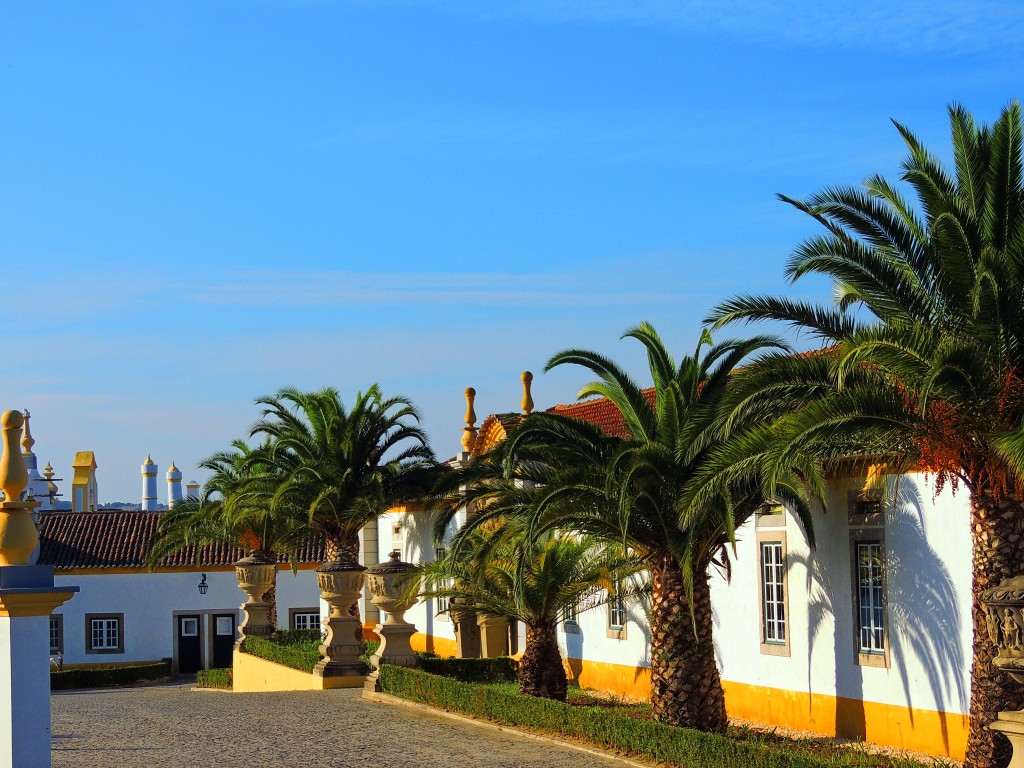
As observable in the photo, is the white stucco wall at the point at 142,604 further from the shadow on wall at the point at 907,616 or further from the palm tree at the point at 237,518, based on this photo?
the shadow on wall at the point at 907,616

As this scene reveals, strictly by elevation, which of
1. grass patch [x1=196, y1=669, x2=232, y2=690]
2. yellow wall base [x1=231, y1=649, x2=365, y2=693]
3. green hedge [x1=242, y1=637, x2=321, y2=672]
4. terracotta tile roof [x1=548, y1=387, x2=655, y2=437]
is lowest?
grass patch [x1=196, y1=669, x2=232, y2=690]

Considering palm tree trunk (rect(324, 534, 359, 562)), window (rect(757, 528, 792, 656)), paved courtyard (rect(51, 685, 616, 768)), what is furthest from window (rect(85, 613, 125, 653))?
window (rect(757, 528, 792, 656))

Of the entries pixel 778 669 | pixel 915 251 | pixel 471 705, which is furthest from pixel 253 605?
pixel 915 251

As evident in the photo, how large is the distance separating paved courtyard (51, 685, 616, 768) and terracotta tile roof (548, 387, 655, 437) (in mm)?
6600

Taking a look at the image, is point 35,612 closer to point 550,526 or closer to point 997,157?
point 550,526

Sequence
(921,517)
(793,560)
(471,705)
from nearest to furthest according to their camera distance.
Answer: (921,517), (793,560), (471,705)

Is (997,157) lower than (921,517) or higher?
higher

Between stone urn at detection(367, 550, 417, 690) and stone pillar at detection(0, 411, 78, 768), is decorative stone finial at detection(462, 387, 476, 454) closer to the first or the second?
stone urn at detection(367, 550, 417, 690)

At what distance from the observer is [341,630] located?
78.1ft

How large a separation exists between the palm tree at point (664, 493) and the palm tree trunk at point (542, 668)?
3051 mm

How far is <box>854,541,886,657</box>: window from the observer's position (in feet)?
51.5

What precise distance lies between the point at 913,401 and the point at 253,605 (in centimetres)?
2331

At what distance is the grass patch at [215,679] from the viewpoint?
3384 centimetres

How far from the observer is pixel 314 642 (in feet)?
102
